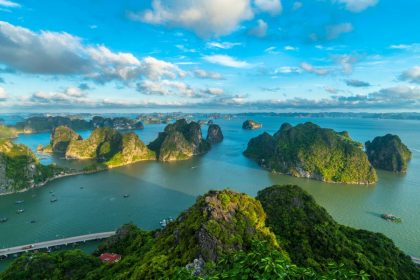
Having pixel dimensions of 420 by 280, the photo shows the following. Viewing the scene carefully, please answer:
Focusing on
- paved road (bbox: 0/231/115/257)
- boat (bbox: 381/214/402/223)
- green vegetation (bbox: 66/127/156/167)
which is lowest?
paved road (bbox: 0/231/115/257)

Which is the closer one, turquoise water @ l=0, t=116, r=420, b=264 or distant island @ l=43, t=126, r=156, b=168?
turquoise water @ l=0, t=116, r=420, b=264

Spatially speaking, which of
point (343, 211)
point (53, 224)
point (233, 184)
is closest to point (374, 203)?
point (343, 211)

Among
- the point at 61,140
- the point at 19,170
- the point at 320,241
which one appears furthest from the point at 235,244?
the point at 61,140

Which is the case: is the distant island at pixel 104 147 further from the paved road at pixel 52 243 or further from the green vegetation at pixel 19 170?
the paved road at pixel 52 243

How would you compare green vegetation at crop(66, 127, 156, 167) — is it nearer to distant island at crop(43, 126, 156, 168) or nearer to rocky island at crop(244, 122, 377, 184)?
distant island at crop(43, 126, 156, 168)

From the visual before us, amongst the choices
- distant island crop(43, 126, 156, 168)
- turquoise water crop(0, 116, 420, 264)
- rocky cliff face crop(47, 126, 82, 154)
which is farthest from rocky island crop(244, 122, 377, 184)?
rocky cliff face crop(47, 126, 82, 154)

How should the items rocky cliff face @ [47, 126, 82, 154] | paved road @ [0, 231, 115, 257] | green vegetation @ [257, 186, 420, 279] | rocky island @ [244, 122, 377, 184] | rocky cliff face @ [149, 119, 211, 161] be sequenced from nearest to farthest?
green vegetation @ [257, 186, 420, 279]
paved road @ [0, 231, 115, 257]
rocky island @ [244, 122, 377, 184]
rocky cliff face @ [149, 119, 211, 161]
rocky cliff face @ [47, 126, 82, 154]

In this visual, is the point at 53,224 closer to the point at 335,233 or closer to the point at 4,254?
the point at 4,254

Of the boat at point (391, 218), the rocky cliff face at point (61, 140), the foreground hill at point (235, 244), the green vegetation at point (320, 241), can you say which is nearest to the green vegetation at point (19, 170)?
the rocky cliff face at point (61, 140)
